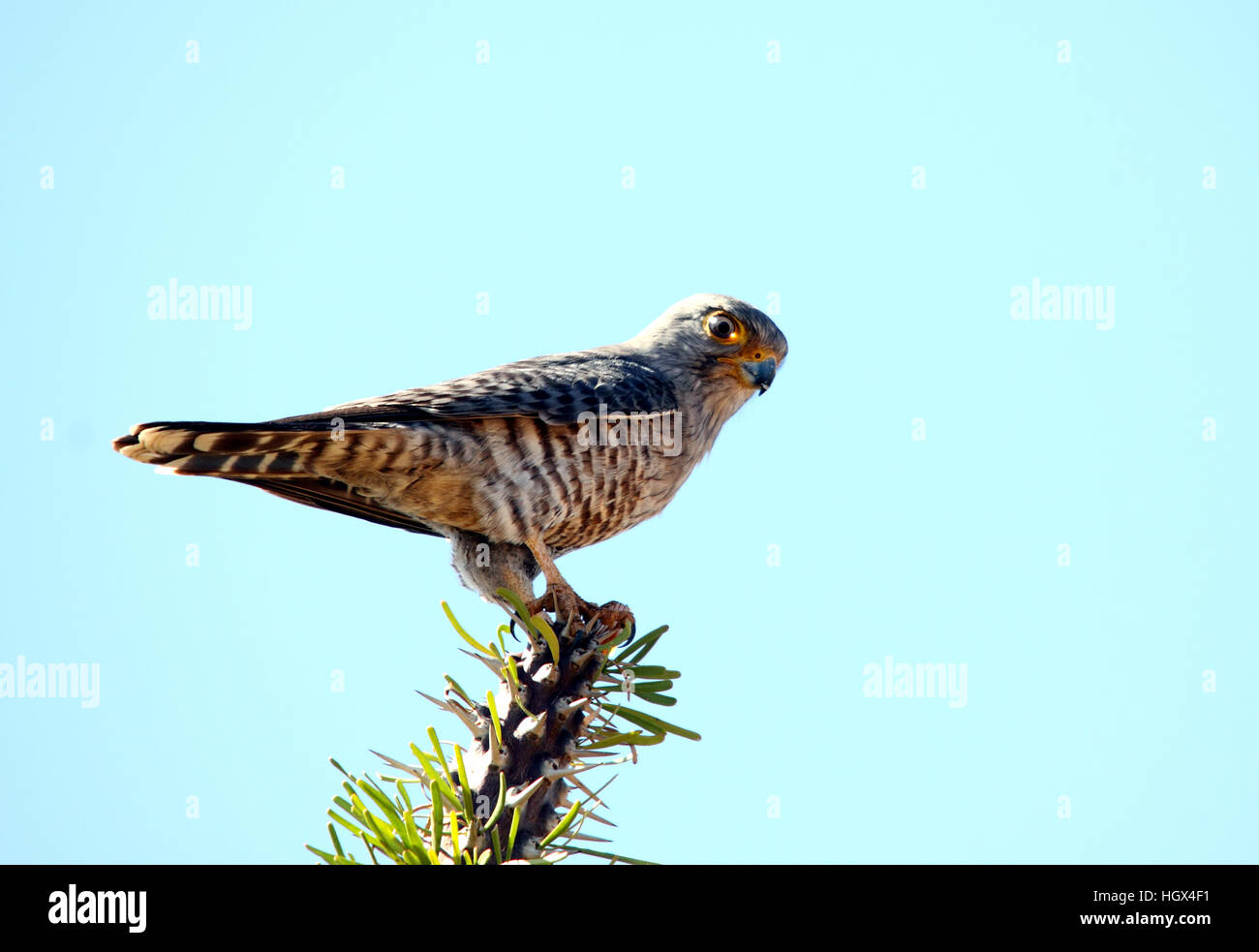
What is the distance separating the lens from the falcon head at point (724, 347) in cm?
645

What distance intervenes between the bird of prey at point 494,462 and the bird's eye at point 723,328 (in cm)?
81

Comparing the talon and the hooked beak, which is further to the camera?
the hooked beak

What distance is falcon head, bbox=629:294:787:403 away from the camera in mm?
6449

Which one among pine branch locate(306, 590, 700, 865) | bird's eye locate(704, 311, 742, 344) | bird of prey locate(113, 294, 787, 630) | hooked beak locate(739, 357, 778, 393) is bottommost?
pine branch locate(306, 590, 700, 865)

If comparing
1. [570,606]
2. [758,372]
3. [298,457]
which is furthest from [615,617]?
[758,372]

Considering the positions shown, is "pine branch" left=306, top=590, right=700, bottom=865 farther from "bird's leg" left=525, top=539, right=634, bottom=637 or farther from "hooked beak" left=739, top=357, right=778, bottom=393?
"hooked beak" left=739, top=357, right=778, bottom=393

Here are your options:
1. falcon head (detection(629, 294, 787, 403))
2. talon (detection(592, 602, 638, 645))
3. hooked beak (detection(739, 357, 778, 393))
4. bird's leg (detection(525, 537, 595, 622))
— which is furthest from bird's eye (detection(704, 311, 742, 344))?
talon (detection(592, 602, 638, 645))

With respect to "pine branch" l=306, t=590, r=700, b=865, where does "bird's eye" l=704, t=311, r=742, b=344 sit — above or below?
above

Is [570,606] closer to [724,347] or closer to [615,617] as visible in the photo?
[615,617]

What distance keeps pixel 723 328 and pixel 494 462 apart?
6.76ft

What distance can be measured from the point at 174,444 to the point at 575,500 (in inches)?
71.5
